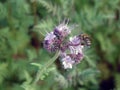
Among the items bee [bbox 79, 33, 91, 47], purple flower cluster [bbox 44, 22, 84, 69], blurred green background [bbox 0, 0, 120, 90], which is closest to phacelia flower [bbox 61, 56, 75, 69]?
purple flower cluster [bbox 44, 22, 84, 69]

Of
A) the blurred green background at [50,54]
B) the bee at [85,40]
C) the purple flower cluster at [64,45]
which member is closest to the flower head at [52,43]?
the purple flower cluster at [64,45]

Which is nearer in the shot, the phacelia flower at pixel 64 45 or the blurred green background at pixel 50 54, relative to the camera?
the phacelia flower at pixel 64 45

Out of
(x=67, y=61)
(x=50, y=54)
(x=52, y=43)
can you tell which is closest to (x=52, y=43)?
(x=52, y=43)

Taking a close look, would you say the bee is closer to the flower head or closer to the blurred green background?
the flower head

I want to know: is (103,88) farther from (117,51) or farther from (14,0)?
(14,0)

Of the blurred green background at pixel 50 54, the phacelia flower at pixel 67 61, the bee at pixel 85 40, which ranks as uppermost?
the blurred green background at pixel 50 54

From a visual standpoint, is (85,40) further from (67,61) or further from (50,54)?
(50,54)

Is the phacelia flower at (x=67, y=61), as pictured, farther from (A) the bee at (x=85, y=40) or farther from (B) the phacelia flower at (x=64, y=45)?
(A) the bee at (x=85, y=40)
